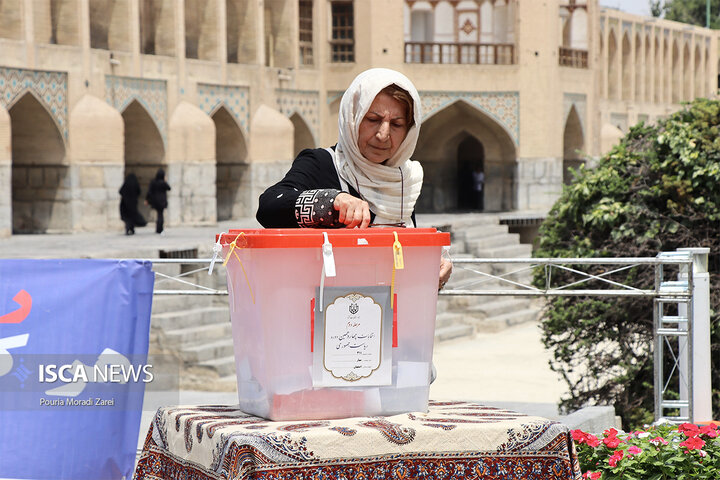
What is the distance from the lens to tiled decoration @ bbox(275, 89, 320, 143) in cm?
2509

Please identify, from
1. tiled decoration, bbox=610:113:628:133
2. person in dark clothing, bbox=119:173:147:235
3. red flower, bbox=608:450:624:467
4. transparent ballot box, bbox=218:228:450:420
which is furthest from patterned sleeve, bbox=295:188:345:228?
tiled decoration, bbox=610:113:628:133

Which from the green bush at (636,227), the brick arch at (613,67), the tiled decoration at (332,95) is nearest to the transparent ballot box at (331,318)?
the green bush at (636,227)

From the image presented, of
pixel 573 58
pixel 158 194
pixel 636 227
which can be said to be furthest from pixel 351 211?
pixel 573 58

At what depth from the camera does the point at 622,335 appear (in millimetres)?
10898

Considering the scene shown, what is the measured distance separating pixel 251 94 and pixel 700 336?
1764cm

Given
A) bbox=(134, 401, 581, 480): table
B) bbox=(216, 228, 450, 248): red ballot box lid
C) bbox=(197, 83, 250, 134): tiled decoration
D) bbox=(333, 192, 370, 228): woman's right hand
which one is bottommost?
bbox=(134, 401, 581, 480): table

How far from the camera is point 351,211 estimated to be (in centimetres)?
262

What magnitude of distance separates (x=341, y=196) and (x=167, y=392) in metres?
4.28

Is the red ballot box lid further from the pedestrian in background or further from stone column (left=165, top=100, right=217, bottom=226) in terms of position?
the pedestrian in background

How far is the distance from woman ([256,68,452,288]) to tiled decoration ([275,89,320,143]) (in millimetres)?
22259

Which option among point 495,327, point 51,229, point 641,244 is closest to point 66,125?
point 51,229

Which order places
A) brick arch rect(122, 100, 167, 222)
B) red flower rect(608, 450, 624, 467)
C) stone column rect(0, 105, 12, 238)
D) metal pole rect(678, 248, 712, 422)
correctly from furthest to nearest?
brick arch rect(122, 100, 167, 222), stone column rect(0, 105, 12, 238), metal pole rect(678, 248, 712, 422), red flower rect(608, 450, 624, 467)

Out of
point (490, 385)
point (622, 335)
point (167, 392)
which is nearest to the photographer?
point (167, 392)

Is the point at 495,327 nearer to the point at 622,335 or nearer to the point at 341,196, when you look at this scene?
the point at 622,335
